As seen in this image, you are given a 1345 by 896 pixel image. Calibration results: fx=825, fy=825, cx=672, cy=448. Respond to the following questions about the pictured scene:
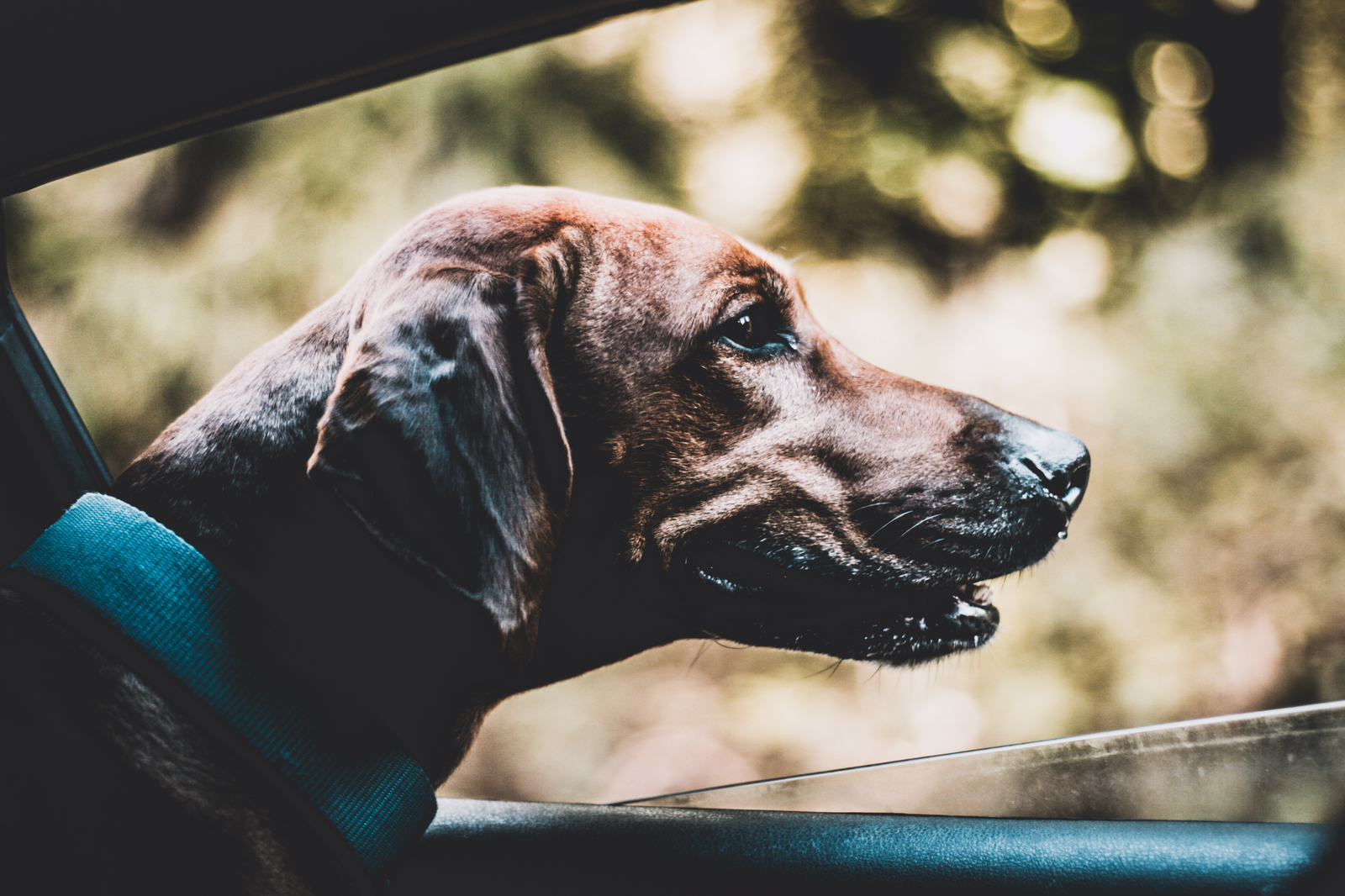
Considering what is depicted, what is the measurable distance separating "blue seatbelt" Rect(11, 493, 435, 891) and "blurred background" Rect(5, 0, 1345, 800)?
1.33 meters

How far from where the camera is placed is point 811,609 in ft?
4.45

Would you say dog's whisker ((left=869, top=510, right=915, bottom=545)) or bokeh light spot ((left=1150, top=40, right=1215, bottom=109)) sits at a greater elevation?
bokeh light spot ((left=1150, top=40, right=1215, bottom=109))

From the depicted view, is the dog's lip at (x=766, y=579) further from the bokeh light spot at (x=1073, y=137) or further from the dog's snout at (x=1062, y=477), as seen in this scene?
the bokeh light spot at (x=1073, y=137)

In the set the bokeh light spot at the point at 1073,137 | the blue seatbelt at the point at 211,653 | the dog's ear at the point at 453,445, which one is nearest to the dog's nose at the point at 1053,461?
the dog's ear at the point at 453,445

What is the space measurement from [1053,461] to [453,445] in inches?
37.9

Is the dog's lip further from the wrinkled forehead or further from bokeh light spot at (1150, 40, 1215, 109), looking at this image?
bokeh light spot at (1150, 40, 1215, 109)

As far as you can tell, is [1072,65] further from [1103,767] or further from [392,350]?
[392,350]

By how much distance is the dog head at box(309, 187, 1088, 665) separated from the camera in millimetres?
1271

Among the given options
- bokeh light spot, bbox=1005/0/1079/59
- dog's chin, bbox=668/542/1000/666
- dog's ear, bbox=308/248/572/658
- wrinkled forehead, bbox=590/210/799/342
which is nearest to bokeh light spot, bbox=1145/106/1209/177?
bokeh light spot, bbox=1005/0/1079/59

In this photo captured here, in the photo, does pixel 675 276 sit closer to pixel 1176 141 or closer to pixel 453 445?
pixel 453 445

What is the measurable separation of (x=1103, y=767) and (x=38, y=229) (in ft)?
10.2

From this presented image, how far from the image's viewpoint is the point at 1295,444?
2457mm

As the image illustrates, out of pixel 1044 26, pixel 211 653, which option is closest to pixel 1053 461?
pixel 211 653

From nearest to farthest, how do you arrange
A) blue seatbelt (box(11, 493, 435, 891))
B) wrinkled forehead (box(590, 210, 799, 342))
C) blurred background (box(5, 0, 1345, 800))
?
blue seatbelt (box(11, 493, 435, 891))
wrinkled forehead (box(590, 210, 799, 342))
blurred background (box(5, 0, 1345, 800))
